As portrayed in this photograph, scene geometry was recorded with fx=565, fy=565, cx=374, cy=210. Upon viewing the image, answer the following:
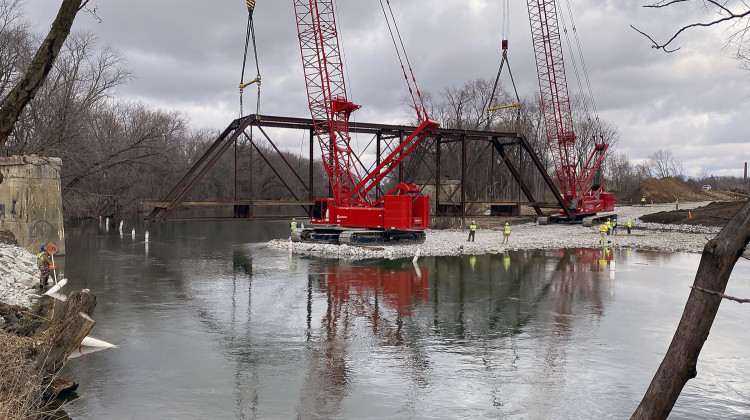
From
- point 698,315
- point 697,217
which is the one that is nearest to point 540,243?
point 697,217

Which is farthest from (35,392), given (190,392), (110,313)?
(110,313)

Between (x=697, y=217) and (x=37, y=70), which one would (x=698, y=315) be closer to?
(x=37, y=70)

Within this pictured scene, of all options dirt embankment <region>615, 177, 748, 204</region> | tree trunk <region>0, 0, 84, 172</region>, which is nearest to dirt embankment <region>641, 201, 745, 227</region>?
dirt embankment <region>615, 177, 748, 204</region>

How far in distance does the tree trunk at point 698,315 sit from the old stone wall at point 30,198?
73.1ft

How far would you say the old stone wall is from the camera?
67.9ft

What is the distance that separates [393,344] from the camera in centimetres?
1098

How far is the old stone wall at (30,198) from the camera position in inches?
815

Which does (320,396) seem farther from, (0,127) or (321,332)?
(0,127)

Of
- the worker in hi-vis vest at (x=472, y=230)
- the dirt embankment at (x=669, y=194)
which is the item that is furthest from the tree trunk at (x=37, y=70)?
the dirt embankment at (x=669, y=194)

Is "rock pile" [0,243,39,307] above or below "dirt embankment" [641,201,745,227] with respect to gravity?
below

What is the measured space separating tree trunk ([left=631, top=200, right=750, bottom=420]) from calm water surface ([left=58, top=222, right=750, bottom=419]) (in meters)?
3.34

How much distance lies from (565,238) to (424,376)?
90.6 ft

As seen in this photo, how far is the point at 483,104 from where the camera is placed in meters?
70.6

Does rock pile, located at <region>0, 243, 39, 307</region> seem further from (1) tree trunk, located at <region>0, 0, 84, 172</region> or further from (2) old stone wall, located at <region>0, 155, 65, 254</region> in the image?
(1) tree trunk, located at <region>0, 0, 84, 172</region>
